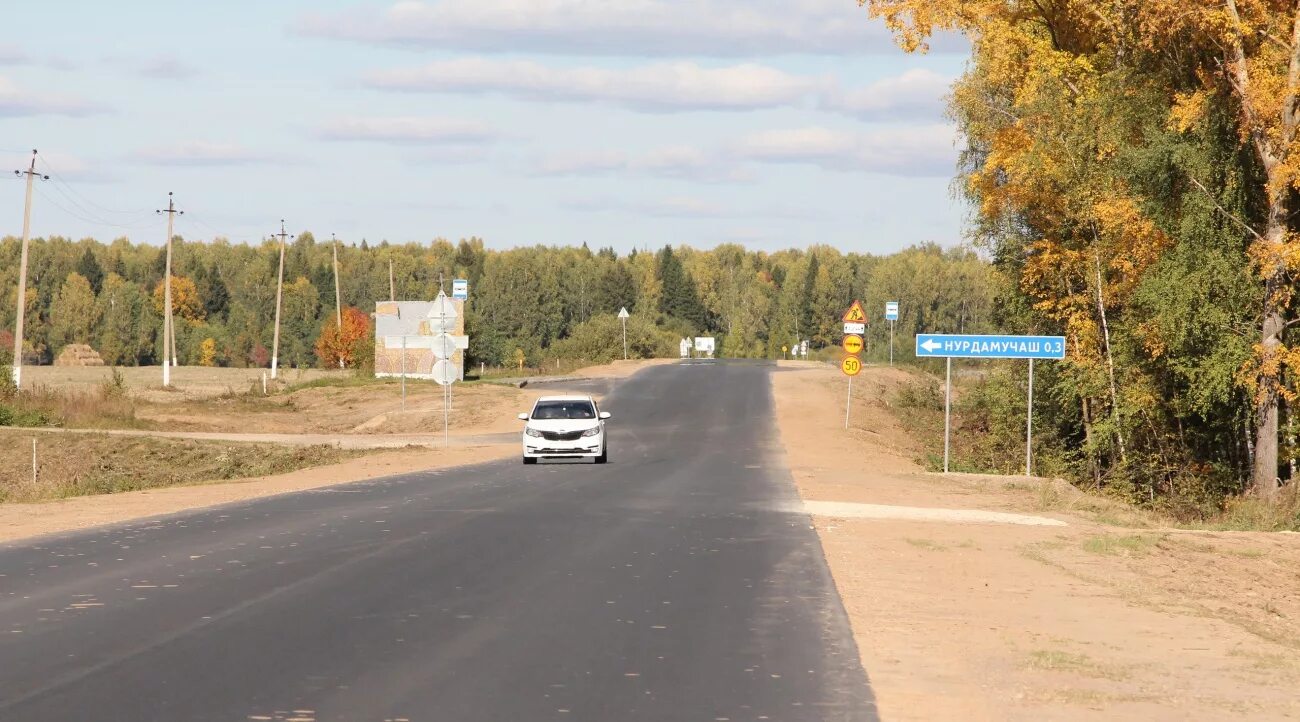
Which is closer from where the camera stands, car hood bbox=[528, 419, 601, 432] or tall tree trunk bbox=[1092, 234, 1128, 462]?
car hood bbox=[528, 419, 601, 432]

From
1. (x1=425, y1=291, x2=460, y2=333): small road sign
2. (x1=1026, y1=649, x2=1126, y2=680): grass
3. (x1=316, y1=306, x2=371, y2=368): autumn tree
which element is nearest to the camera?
(x1=1026, y1=649, x2=1126, y2=680): grass

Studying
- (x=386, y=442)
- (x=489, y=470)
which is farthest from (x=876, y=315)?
(x=489, y=470)

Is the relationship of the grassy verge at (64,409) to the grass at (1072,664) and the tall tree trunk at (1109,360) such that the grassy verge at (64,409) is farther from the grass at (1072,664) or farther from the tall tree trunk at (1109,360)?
the grass at (1072,664)

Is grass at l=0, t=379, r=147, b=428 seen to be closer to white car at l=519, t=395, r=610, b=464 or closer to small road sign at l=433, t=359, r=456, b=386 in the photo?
small road sign at l=433, t=359, r=456, b=386

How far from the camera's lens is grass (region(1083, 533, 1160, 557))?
19594 millimetres

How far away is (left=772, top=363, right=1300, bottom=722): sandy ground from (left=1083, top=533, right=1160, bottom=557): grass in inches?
1.5

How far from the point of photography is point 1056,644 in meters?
11.9

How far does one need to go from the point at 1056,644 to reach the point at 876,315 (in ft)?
611

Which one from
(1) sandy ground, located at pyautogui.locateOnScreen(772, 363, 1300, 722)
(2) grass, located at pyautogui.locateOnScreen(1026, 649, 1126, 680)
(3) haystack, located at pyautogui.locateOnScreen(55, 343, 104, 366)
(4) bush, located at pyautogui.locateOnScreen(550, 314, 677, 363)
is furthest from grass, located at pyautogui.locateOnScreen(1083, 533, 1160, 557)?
(3) haystack, located at pyautogui.locateOnScreen(55, 343, 104, 366)

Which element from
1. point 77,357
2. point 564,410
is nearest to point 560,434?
point 564,410

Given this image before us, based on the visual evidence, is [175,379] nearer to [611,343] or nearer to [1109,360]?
[611,343]

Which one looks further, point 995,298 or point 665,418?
point 665,418

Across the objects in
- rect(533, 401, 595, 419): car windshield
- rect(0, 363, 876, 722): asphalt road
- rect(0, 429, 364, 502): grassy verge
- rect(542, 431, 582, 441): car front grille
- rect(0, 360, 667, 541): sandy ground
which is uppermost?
rect(533, 401, 595, 419): car windshield

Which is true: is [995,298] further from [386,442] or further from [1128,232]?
[386,442]
